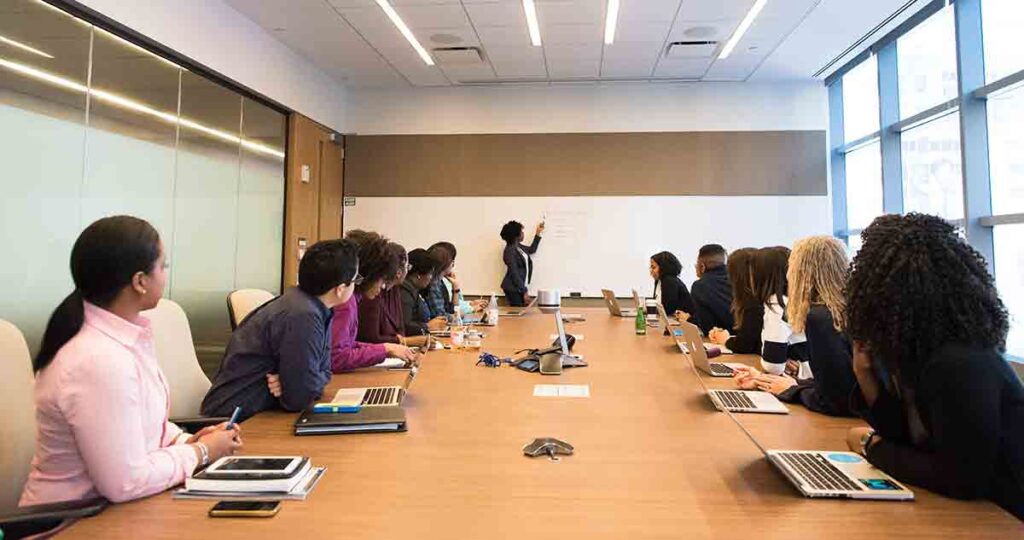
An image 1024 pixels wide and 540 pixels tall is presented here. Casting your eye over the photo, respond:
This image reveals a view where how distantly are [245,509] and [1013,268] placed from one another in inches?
211

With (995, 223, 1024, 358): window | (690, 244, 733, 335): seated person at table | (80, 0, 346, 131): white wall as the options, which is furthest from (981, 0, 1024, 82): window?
(80, 0, 346, 131): white wall

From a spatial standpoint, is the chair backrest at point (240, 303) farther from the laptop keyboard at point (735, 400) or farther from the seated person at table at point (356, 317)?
the laptop keyboard at point (735, 400)

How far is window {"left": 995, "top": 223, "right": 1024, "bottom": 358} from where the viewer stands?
4090mm

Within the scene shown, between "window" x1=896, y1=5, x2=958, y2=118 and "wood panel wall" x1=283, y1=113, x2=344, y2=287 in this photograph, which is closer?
"window" x1=896, y1=5, x2=958, y2=118

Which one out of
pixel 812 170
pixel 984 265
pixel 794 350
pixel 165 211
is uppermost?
pixel 812 170

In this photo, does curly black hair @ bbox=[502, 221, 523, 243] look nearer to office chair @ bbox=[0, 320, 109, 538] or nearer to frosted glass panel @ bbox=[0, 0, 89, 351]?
frosted glass panel @ bbox=[0, 0, 89, 351]

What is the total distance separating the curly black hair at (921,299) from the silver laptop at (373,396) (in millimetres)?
1393

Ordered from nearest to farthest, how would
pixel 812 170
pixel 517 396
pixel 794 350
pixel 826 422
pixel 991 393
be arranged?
pixel 991 393 → pixel 826 422 → pixel 517 396 → pixel 794 350 → pixel 812 170

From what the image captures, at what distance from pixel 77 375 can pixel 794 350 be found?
2682 millimetres

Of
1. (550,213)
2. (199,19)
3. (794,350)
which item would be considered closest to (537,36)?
(550,213)

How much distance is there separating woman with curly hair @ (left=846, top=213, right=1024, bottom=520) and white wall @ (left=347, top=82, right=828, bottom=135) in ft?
19.4

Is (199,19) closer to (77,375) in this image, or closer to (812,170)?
(77,375)

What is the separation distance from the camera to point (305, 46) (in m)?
5.70

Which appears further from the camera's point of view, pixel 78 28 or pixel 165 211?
pixel 165 211
